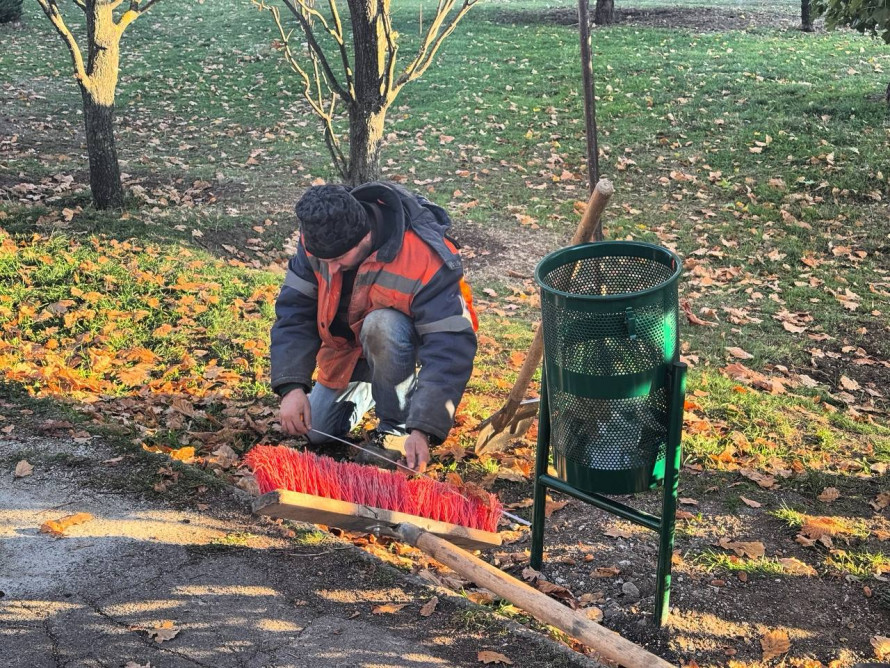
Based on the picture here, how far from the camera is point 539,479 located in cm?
309

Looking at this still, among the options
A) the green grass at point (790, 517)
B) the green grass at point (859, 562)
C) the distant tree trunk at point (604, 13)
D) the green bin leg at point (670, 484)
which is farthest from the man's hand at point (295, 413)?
the distant tree trunk at point (604, 13)

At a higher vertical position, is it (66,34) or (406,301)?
(66,34)

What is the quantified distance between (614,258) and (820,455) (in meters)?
1.91

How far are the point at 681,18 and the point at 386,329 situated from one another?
661 inches

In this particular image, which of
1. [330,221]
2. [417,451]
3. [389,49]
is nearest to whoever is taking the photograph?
[330,221]

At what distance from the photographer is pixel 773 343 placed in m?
5.74

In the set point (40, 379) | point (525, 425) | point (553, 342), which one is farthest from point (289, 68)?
point (553, 342)

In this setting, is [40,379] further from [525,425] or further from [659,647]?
[659,647]

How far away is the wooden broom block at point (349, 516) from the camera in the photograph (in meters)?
2.59

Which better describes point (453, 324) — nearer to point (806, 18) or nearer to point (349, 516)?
point (349, 516)

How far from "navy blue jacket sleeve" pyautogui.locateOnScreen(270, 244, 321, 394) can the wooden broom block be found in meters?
0.90

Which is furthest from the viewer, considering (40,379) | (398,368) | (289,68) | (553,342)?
(289,68)

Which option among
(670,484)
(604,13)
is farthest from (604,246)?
(604,13)

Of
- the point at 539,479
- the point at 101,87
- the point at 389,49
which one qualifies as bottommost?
the point at 539,479
